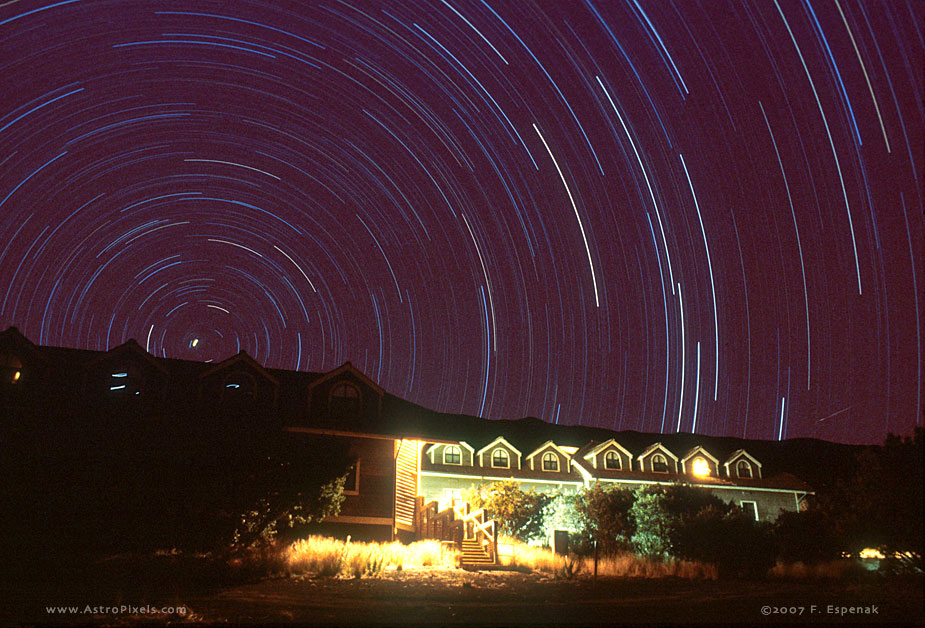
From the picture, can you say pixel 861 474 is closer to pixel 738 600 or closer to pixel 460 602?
pixel 738 600

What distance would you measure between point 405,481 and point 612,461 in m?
17.5

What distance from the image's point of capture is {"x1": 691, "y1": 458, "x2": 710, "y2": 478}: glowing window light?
44.1 m

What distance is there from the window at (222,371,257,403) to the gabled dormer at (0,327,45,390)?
26.4 feet

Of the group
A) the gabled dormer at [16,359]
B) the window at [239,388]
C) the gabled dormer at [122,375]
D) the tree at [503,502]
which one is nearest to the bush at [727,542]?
the tree at [503,502]

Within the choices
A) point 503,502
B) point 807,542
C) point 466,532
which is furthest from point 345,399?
point 807,542

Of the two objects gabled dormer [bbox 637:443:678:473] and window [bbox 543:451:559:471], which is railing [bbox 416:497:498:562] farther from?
gabled dormer [bbox 637:443:678:473]

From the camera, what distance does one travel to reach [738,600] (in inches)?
723

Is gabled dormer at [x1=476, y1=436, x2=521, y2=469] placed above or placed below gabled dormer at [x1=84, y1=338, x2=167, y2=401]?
below

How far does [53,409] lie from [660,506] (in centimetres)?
2874

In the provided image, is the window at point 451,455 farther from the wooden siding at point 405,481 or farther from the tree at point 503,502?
the tree at point 503,502

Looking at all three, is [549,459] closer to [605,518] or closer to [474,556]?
[605,518]

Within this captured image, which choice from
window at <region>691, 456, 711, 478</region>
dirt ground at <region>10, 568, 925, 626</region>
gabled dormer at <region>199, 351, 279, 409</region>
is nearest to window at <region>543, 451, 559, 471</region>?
window at <region>691, 456, 711, 478</region>

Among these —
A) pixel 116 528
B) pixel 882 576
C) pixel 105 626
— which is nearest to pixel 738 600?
pixel 882 576

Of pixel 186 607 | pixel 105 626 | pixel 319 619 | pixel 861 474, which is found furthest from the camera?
pixel 861 474
